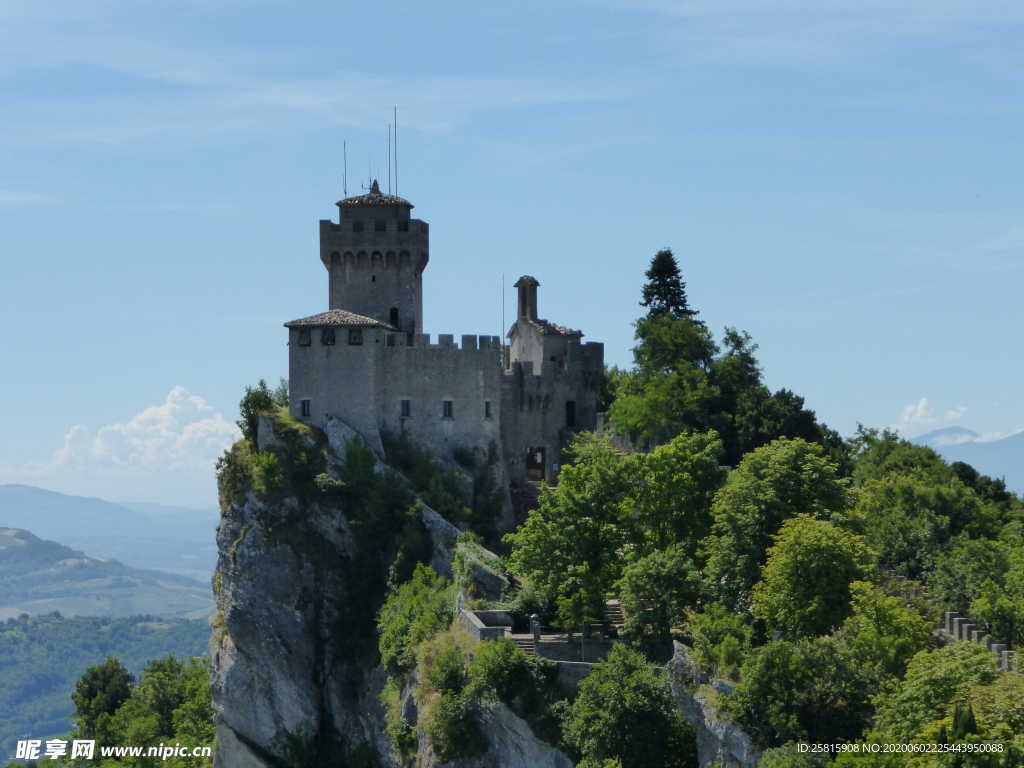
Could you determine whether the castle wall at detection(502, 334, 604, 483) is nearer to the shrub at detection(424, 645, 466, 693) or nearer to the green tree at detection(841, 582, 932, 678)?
the shrub at detection(424, 645, 466, 693)

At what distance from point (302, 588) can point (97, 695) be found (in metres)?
41.7

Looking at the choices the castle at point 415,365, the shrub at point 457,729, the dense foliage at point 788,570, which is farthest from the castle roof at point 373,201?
the shrub at point 457,729

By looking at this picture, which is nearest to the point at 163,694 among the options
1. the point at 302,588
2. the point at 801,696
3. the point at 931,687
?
the point at 302,588

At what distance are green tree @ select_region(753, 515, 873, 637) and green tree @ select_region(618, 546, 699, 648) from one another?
178 inches

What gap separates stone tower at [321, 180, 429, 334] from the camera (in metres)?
99.4

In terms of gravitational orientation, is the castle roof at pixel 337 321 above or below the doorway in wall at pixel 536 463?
above

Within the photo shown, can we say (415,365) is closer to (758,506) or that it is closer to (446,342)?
(446,342)

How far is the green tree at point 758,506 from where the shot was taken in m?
69.2

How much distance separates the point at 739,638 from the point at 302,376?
37.3m

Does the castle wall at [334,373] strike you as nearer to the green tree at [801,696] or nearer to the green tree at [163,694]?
the green tree at [163,694]

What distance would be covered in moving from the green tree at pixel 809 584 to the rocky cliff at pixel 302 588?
94.6ft

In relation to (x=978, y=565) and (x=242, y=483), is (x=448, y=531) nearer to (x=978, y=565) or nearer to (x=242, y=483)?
(x=242, y=483)

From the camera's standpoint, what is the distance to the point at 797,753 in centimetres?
5641

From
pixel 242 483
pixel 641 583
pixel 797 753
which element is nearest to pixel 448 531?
pixel 242 483
